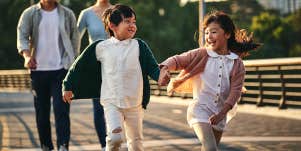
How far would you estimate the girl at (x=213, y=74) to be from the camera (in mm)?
5574

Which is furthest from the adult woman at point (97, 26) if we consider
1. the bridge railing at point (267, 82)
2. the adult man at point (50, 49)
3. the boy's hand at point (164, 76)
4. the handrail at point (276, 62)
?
the handrail at point (276, 62)

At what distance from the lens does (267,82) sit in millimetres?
25828

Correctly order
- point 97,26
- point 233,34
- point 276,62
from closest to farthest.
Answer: point 233,34
point 97,26
point 276,62

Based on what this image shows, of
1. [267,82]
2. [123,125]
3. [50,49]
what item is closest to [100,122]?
[50,49]

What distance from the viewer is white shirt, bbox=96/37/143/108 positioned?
5.69 meters

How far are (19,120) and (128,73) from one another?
32.9 feet

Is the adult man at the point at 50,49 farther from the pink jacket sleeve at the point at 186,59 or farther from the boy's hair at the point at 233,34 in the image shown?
the pink jacket sleeve at the point at 186,59

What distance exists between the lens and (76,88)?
6.02m

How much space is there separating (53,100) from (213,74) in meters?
2.71

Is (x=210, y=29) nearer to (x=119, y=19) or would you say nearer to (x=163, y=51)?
(x=119, y=19)

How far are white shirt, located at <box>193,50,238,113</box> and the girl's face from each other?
52mm

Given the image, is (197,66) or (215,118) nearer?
(215,118)

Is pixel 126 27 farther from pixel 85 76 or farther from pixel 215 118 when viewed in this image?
pixel 215 118

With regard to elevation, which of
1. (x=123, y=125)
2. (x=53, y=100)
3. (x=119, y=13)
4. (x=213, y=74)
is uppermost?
(x=119, y=13)
